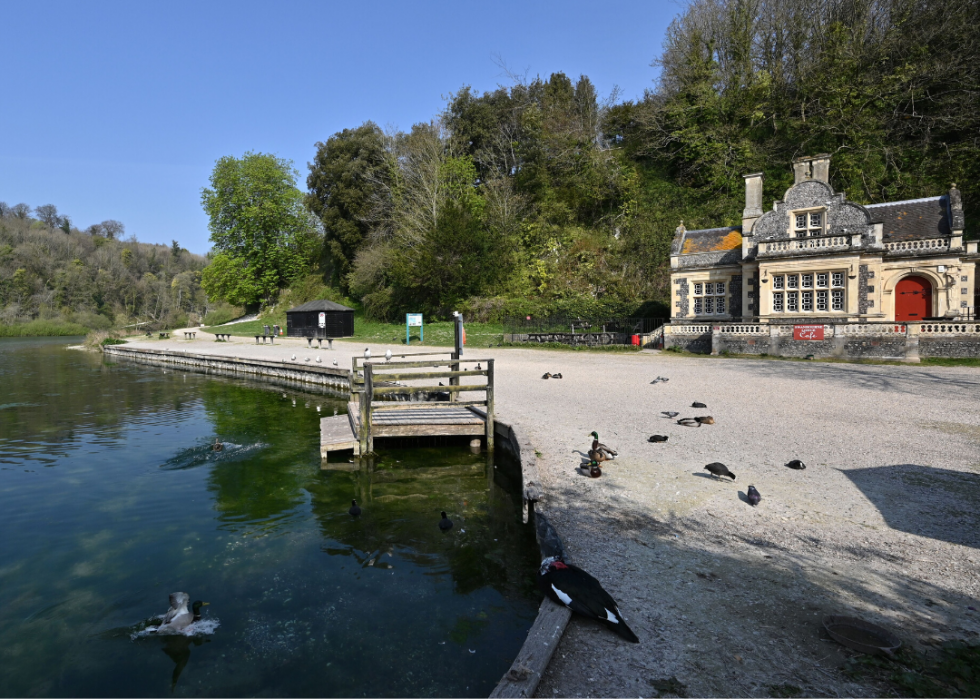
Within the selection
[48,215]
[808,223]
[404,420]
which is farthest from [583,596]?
[48,215]

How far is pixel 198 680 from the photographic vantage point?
14.6ft

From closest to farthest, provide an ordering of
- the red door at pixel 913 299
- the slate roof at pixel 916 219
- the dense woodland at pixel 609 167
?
the slate roof at pixel 916 219
the red door at pixel 913 299
the dense woodland at pixel 609 167

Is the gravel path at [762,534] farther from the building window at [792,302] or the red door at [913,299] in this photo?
the red door at [913,299]

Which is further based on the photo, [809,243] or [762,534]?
[809,243]

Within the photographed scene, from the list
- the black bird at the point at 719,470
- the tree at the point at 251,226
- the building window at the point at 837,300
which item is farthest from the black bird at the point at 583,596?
the tree at the point at 251,226

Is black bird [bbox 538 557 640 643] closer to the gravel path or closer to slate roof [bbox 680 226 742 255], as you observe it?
the gravel path

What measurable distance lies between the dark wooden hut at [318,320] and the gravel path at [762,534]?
33.3m

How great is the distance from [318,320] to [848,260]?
3562cm

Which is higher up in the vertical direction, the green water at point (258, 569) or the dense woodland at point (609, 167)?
the dense woodland at point (609, 167)

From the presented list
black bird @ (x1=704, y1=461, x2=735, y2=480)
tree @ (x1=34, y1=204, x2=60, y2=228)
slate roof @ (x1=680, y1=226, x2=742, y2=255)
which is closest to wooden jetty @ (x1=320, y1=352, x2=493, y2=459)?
black bird @ (x1=704, y1=461, x2=735, y2=480)

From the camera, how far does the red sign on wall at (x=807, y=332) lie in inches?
850

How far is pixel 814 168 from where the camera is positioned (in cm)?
2786

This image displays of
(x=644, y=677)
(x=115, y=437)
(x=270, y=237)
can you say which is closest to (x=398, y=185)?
(x=270, y=237)

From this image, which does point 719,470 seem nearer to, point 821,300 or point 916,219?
point 821,300
